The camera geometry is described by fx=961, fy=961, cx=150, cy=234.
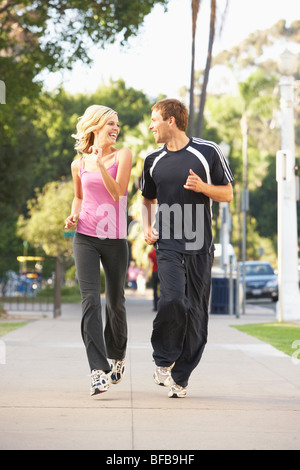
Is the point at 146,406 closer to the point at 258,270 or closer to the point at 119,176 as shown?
the point at 119,176

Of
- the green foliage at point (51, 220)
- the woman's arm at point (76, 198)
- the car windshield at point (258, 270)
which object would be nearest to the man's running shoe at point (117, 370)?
the woman's arm at point (76, 198)

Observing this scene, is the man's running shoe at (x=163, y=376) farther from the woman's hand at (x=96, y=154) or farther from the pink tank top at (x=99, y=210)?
the woman's hand at (x=96, y=154)

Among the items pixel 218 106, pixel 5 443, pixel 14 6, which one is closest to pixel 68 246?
pixel 218 106

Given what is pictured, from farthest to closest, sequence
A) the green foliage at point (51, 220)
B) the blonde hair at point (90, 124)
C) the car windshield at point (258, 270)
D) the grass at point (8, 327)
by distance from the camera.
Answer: the green foliage at point (51, 220), the car windshield at point (258, 270), the grass at point (8, 327), the blonde hair at point (90, 124)

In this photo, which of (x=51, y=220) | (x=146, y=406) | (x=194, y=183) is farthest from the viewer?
(x=51, y=220)

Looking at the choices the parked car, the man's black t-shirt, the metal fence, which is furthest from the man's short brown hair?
the parked car

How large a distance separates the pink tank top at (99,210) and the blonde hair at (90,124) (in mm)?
235

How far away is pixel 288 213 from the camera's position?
1747 centimetres

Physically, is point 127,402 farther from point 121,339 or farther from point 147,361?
point 147,361

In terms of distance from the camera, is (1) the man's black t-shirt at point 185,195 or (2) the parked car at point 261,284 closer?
(1) the man's black t-shirt at point 185,195

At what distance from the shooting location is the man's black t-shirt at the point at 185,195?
6492 millimetres

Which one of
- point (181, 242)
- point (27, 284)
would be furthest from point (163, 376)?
point (27, 284)

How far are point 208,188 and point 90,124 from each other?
3.09 feet
